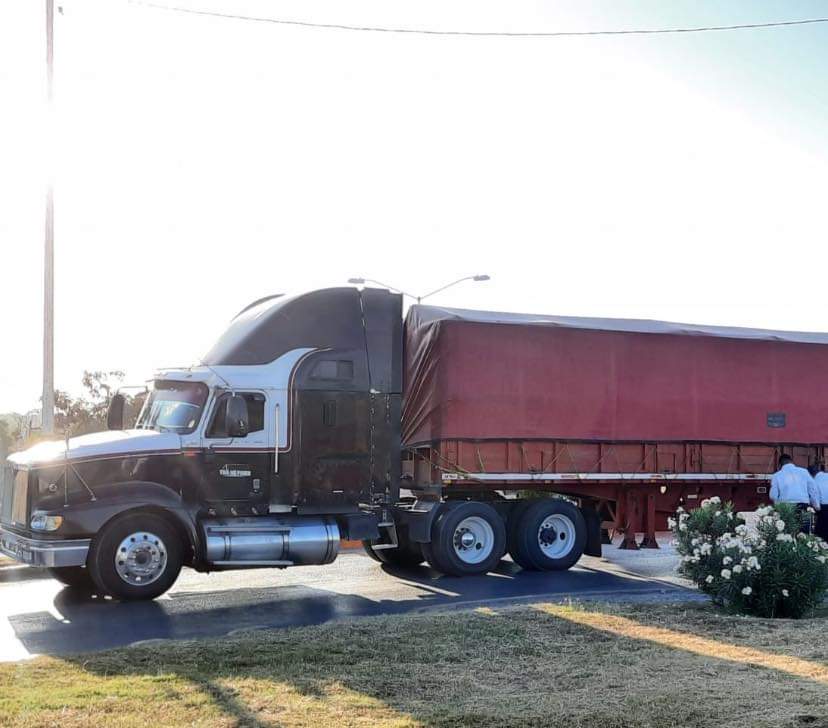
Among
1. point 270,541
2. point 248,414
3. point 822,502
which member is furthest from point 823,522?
point 248,414

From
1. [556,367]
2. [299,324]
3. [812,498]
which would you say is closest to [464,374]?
[556,367]

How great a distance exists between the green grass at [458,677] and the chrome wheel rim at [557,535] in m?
5.84

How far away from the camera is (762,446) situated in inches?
706

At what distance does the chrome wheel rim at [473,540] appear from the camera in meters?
15.2

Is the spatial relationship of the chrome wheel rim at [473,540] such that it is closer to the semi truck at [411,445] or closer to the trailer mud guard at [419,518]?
the semi truck at [411,445]

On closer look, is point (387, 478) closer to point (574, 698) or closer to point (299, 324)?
point (299, 324)

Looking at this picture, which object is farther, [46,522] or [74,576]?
[74,576]

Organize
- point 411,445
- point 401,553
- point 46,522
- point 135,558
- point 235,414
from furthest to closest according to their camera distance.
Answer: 1. point 401,553
2. point 411,445
3. point 235,414
4. point 135,558
5. point 46,522

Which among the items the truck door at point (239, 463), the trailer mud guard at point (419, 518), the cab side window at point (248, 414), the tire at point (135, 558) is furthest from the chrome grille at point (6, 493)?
the trailer mud guard at point (419, 518)

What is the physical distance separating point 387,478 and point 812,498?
667 centimetres

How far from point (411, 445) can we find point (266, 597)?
3697mm

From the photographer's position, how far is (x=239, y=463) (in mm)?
13898

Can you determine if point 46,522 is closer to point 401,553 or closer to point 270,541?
point 270,541

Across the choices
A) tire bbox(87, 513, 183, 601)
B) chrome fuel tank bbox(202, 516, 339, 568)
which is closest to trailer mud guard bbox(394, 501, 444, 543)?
chrome fuel tank bbox(202, 516, 339, 568)
